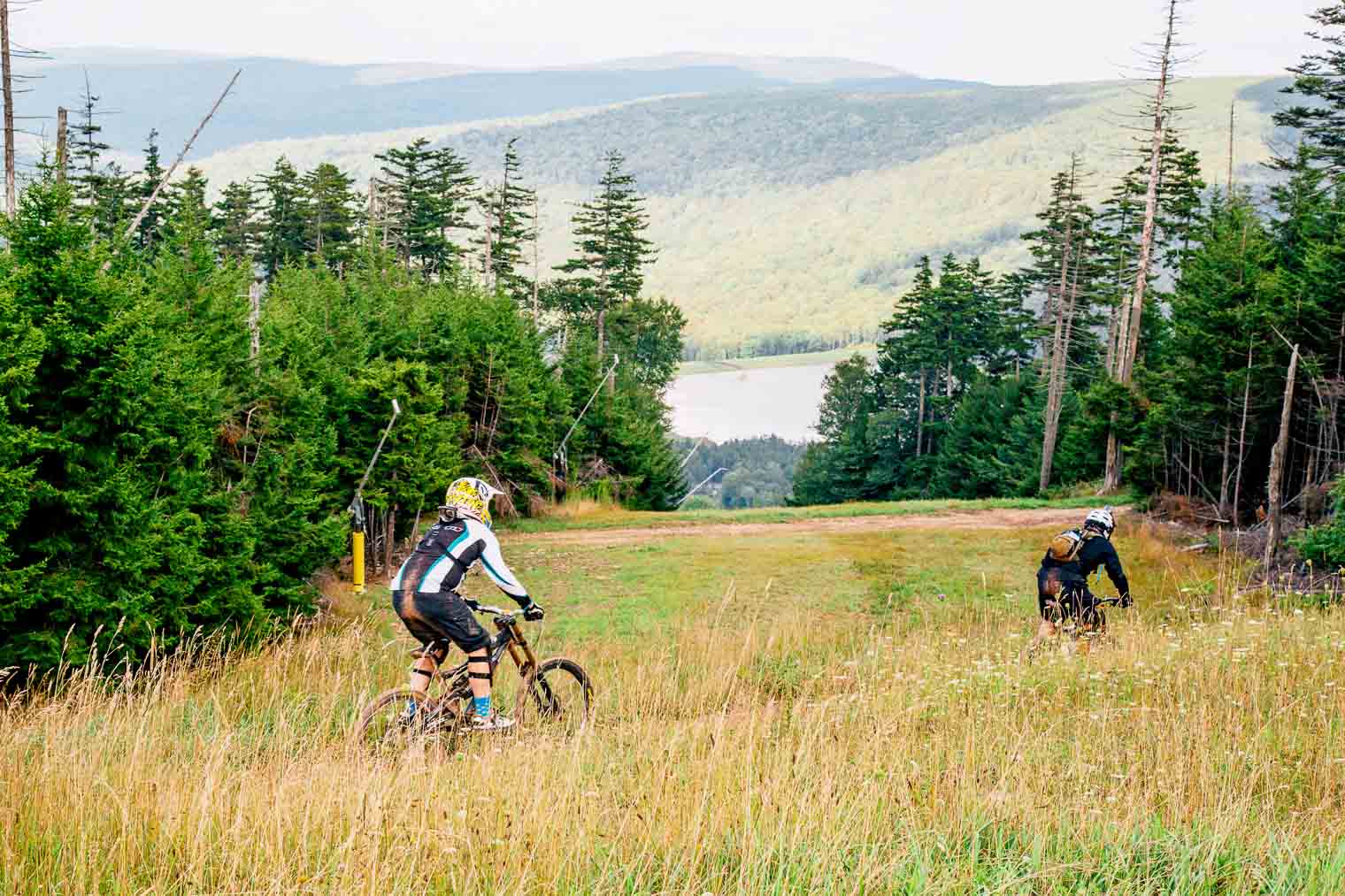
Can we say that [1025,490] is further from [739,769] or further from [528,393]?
[739,769]

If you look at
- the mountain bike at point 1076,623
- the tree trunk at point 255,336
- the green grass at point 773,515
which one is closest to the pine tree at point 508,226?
the green grass at point 773,515

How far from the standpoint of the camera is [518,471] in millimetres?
35219

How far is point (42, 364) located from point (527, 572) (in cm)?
1323

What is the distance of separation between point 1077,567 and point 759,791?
824cm

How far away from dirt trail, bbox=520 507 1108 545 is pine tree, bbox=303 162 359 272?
43818 millimetres

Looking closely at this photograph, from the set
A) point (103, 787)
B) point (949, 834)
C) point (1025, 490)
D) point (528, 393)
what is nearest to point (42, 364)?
point (103, 787)

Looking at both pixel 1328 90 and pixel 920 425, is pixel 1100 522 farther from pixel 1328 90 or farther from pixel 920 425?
pixel 920 425

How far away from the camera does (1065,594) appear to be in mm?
11945

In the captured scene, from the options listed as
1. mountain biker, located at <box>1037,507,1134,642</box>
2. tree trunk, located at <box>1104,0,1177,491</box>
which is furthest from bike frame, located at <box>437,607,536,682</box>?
tree trunk, located at <box>1104,0,1177,491</box>

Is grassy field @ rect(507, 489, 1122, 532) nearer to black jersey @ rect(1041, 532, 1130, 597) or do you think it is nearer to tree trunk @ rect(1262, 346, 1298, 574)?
tree trunk @ rect(1262, 346, 1298, 574)

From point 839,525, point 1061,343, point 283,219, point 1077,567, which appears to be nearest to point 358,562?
point 839,525

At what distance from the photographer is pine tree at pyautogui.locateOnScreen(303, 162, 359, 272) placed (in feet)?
227

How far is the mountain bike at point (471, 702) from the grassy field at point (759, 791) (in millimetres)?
296

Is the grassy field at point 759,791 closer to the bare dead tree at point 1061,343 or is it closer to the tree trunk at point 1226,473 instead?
the tree trunk at point 1226,473
